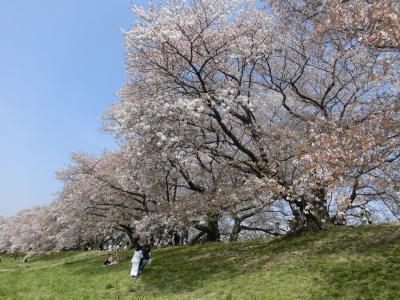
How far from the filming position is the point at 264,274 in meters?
18.0

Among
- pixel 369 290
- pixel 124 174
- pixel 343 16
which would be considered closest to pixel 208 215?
pixel 124 174

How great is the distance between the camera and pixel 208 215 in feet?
80.1

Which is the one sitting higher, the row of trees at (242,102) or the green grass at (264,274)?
the row of trees at (242,102)

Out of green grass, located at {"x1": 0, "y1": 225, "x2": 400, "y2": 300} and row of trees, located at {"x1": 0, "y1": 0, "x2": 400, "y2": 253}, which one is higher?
row of trees, located at {"x1": 0, "y1": 0, "x2": 400, "y2": 253}

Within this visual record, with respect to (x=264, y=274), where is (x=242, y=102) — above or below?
above

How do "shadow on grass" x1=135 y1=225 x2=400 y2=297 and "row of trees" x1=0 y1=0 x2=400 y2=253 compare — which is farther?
"row of trees" x1=0 y1=0 x2=400 y2=253

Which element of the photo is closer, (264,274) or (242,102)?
(264,274)

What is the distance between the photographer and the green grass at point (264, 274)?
15.0 meters

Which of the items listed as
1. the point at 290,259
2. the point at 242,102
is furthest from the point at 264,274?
the point at 242,102

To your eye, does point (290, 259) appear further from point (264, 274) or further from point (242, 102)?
point (242, 102)

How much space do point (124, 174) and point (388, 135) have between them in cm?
1675

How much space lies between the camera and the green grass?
1502 centimetres

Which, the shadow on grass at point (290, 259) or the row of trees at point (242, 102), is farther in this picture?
the row of trees at point (242, 102)

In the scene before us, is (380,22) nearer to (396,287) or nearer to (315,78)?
(396,287)
